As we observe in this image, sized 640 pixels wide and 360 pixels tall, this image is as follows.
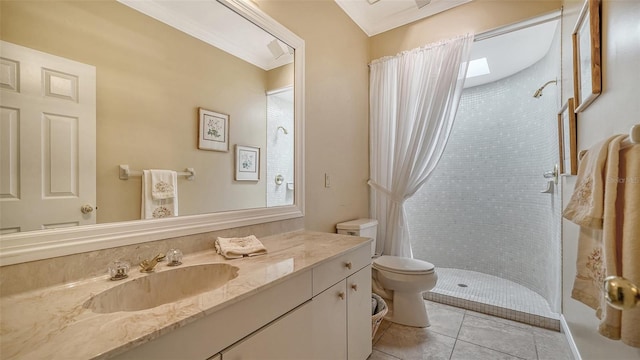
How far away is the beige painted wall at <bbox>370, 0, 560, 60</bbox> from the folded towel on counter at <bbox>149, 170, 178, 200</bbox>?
231 centimetres

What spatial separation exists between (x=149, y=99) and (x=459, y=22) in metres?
2.40

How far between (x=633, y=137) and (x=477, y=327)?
1826 millimetres

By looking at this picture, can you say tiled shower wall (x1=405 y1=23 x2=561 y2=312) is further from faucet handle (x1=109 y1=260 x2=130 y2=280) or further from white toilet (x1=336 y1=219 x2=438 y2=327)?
faucet handle (x1=109 y1=260 x2=130 y2=280)

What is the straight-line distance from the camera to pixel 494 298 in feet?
7.51

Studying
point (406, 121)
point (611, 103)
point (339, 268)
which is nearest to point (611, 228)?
point (611, 103)

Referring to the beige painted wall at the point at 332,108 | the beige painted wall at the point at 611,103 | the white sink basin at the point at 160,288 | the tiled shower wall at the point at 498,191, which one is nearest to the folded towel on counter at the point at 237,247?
the white sink basin at the point at 160,288

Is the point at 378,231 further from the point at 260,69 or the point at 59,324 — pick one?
the point at 59,324

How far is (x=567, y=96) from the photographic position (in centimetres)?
172

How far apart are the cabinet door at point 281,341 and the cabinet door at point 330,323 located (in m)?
0.06

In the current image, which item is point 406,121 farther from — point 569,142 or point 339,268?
point 339,268

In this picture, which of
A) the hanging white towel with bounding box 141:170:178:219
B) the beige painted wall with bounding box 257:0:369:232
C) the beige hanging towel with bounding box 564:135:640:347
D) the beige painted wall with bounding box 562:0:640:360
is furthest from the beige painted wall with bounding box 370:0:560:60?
the hanging white towel with bounding box 141:170:178:219

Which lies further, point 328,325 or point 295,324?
point 328,325

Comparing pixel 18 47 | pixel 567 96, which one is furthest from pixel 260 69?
pixel 567 96

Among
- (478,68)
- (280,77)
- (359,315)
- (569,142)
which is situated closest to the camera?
(359,315)
